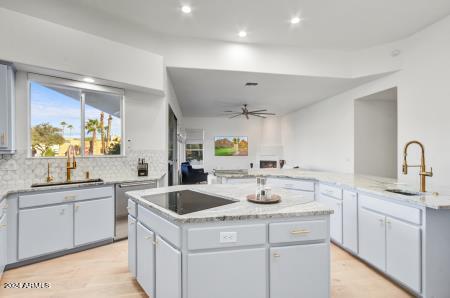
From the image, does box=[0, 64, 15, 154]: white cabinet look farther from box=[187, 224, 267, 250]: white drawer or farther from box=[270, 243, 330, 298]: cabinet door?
box=[270, 243, 330, 298]: cabinet door

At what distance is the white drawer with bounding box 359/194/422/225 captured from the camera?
1954 mm

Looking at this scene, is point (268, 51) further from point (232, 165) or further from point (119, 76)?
point (232, 165)

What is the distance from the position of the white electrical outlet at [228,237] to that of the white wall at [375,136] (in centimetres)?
410

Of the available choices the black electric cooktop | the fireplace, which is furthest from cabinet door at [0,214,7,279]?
the fireplace

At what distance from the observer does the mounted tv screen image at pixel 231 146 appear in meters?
9.52

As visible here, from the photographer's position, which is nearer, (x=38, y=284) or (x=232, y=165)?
(x=38, y=284)

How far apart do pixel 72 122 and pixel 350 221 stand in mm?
4112

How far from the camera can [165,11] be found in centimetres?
293

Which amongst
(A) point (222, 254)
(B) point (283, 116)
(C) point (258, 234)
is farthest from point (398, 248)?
(B) point (283, 116)

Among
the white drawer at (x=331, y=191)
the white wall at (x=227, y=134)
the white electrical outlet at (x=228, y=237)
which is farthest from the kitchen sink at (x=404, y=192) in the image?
the white wall at (x=227, y=134)

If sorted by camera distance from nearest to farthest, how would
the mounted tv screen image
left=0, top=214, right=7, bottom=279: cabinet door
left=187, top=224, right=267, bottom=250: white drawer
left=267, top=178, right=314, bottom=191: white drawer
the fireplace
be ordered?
left=187, top=224, right=267, bottom=250: white drawer, left=0, top=214, right=7, bottom=279: cabinet door, left=267, top=178, right=314, bottom=191: white drawer, the fireplace, the mounted tv screen image

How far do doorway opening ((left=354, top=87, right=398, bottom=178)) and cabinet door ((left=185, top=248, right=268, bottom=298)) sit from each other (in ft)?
13.1

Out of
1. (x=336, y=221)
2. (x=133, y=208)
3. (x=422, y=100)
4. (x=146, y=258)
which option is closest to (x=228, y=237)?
(x=146, y=258)

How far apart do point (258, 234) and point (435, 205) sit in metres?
1.50
